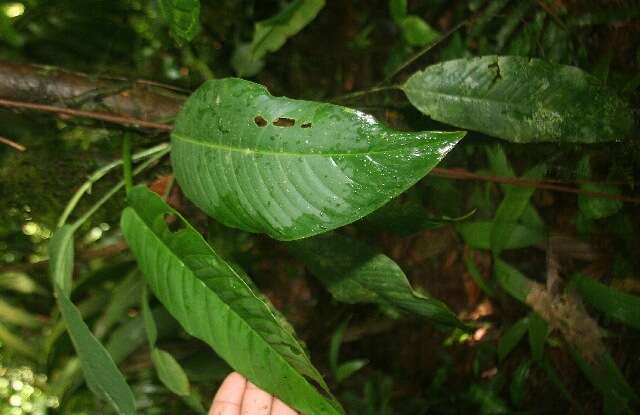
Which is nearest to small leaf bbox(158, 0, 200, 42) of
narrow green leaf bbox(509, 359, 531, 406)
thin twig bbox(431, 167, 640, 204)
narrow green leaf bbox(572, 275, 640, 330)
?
thin twig bbox(431, 167, 640, 204)

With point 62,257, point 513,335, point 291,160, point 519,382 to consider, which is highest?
point 291,160

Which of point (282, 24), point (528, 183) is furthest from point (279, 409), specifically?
point (282, 24)

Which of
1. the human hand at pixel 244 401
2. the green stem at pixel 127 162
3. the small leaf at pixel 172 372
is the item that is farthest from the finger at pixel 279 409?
the green stem at pixel 127 162

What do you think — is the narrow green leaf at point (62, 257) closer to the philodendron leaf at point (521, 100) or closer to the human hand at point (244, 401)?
the human hand at point (244, 401)

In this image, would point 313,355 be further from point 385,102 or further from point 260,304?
point 260,304

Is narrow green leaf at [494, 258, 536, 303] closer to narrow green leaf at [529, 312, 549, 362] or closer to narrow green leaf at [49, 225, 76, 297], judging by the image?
narrow green leaf at [529, 312, 549, 362]

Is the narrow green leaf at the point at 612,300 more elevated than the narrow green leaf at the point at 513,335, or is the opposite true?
the narrow green leaf at the point at 612,300

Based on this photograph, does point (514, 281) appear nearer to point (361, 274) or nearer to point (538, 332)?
point (538, 332)
